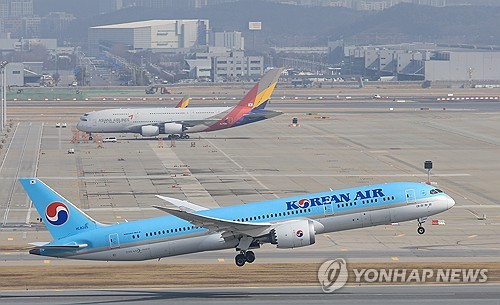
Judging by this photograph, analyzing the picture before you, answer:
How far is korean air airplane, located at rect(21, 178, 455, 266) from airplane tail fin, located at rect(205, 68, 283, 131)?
102073 mm

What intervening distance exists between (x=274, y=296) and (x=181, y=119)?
358ft

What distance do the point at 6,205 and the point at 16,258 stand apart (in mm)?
27542

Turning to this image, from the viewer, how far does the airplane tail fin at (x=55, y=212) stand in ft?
221

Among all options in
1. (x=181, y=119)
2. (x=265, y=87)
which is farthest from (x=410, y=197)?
(x=181, y=119)

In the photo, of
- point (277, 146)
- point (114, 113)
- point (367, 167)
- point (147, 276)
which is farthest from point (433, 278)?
point (114, 113)

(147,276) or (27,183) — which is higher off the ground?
(27,183)

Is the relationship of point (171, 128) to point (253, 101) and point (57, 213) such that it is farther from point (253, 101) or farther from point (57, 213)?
point (57, 213)

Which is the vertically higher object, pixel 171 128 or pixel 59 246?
pixel 59 246

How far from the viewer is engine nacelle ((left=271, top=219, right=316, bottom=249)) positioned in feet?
226

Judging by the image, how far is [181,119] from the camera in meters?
176

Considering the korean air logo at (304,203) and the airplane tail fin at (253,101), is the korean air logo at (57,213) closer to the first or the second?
the korean air logo at (304,203)

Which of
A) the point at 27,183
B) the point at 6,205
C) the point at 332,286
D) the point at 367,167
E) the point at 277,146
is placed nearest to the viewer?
the point at 27,183

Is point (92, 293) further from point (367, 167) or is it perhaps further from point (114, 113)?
point (114, 113)

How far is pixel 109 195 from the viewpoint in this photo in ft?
373
